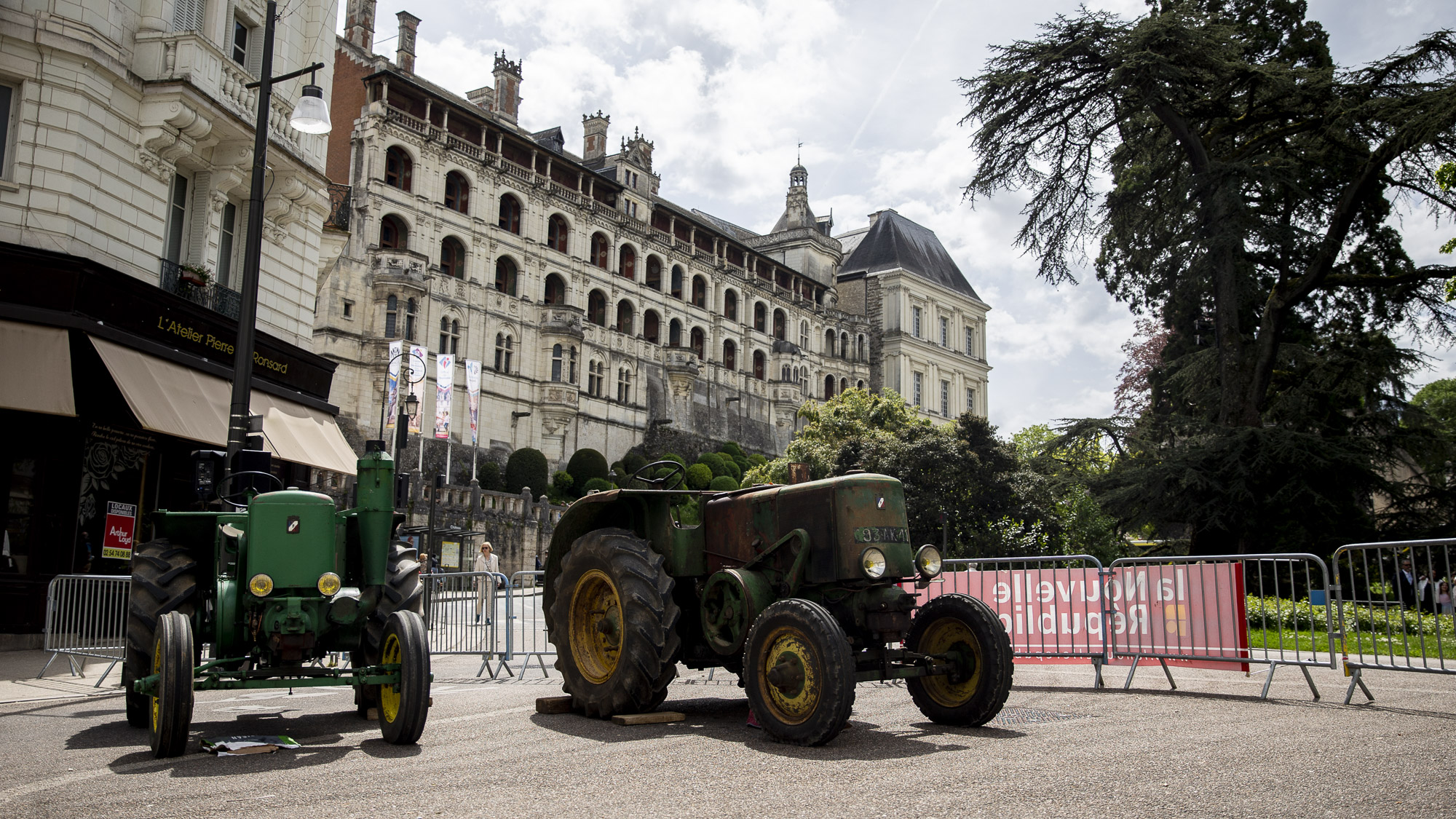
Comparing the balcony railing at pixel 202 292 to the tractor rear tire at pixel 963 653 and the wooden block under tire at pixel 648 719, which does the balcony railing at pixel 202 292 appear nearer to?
the wooden block under tire at pixel 648 719

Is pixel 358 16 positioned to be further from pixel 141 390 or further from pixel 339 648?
pixel 339 648

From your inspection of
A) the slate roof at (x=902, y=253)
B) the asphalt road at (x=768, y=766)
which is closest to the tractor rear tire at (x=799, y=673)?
the asphalt road at (x=768, y=766)

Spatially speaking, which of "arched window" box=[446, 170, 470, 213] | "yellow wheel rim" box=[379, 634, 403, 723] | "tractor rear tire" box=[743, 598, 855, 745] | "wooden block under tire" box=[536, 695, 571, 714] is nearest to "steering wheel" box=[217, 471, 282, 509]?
"yellow wheel rim" box=[379, 634, 403, 723]

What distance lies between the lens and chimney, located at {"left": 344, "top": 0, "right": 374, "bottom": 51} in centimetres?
4747

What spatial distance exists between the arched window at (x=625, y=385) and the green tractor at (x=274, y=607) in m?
48.8

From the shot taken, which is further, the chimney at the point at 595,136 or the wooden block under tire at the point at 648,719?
the chimney at the point at 595,136

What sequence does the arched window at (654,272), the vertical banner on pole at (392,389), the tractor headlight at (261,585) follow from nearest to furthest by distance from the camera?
1. the tractor headlight at (261,585)
2. the vertical banner on pole at (392,389)
3. the arched window at (654,272)

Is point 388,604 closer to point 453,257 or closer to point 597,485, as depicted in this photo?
point 597,485

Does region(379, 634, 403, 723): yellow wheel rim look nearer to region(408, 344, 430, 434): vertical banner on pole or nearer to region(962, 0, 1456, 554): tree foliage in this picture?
region(962, 0, 1456, 554): tree foliage

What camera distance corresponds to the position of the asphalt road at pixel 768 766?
4.63 m

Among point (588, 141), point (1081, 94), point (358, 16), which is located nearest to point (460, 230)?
point (358, 16)

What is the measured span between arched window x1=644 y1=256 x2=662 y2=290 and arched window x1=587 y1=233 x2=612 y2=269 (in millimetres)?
4034

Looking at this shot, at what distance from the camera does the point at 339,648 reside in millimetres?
7527

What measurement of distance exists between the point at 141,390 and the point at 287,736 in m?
9.05
